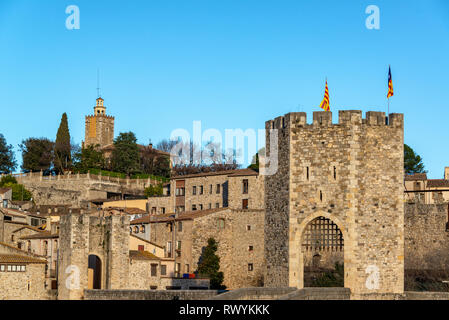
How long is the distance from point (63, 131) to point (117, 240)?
46023 millimetres

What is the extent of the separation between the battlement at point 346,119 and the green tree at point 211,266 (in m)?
25.2

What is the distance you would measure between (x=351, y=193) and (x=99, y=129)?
76.8 meters

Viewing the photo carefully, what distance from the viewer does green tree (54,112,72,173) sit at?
3425 inches

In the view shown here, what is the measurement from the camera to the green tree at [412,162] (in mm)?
→ 73562

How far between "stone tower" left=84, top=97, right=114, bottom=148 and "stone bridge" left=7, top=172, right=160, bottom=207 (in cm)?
1988

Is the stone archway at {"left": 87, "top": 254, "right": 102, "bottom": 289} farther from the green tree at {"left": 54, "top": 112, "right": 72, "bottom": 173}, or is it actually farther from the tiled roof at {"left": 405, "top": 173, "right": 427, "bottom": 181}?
the green tree at {"left": 54, "top": 112, "right": 72, "bottom": 173}

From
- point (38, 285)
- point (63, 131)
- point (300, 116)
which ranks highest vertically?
point (63, 131)

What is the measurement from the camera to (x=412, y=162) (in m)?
73.6

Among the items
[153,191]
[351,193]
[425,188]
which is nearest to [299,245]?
[351,193]

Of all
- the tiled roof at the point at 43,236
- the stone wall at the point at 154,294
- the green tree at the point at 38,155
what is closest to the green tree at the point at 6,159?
the green tree at the point at 38,155

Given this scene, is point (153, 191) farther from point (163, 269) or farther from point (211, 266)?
point (211, 266)

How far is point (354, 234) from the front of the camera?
2928cm
